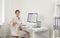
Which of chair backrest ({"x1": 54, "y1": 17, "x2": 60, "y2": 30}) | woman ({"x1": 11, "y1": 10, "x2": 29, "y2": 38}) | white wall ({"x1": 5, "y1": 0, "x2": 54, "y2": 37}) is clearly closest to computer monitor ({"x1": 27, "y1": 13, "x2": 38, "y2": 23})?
white wall ({"x1": 5, "y1": 0, "x2": 54, "y2": 37})

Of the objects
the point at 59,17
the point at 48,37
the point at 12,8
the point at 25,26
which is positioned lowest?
the point at 48,37

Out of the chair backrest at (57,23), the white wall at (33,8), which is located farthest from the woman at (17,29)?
the chair backrest at (57,23)

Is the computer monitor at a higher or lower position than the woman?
higher

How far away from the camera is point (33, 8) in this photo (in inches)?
140

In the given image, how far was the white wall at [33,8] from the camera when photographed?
3525 mm

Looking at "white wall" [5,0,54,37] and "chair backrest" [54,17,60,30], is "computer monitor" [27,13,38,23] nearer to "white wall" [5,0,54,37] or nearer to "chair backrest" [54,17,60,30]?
"white wall" [5,0,54,37]

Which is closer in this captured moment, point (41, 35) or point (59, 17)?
point (59, 17)

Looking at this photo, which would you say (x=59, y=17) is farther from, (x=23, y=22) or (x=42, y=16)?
(x=23, y=22)

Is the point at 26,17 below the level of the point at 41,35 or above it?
above

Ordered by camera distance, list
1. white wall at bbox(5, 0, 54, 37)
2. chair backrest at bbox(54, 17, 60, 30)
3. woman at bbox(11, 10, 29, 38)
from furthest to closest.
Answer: white wall at bbox(5, 0, 54, 37)
woman at bbox(11, 10, 29, 38)
chair backrest at bbox(54, 17, 60, 30)

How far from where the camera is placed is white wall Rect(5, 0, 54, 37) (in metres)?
3.53

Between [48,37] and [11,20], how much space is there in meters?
1.01

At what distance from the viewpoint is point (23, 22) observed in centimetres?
355

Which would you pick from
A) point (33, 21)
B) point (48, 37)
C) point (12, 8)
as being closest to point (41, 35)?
point (48, 37)
